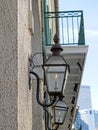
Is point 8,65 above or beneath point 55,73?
above

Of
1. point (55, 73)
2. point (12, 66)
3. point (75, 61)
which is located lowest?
point (75, 61)

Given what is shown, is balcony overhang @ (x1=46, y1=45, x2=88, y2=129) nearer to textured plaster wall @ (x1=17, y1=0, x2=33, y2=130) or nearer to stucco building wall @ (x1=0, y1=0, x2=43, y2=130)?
textured plaster wall @ (x1=17, y1=0, x2=33, y2=130)

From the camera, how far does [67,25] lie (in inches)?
333

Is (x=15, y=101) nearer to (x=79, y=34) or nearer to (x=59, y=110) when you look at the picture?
(x=59, y=110)

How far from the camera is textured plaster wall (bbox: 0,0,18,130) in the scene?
2725 millimetres

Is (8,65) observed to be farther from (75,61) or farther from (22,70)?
(75,61)

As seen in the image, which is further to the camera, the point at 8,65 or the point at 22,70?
the point at 22,70

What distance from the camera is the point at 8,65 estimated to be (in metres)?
2.87

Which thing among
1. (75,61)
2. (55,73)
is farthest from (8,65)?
(75,61)

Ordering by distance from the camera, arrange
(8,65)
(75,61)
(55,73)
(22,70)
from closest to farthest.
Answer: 1. (8,65)
2. (22,70)
3. (55,73)
4. (75,61)

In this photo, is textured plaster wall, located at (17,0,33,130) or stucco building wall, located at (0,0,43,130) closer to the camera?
stucco building wall, located at (0,0,43,130)

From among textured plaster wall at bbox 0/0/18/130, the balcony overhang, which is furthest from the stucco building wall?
the balcony overhang

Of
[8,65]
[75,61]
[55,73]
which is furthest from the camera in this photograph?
[75,61]

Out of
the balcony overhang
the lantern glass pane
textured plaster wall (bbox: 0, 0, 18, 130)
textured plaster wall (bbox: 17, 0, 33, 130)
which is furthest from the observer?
the balcony overhang
